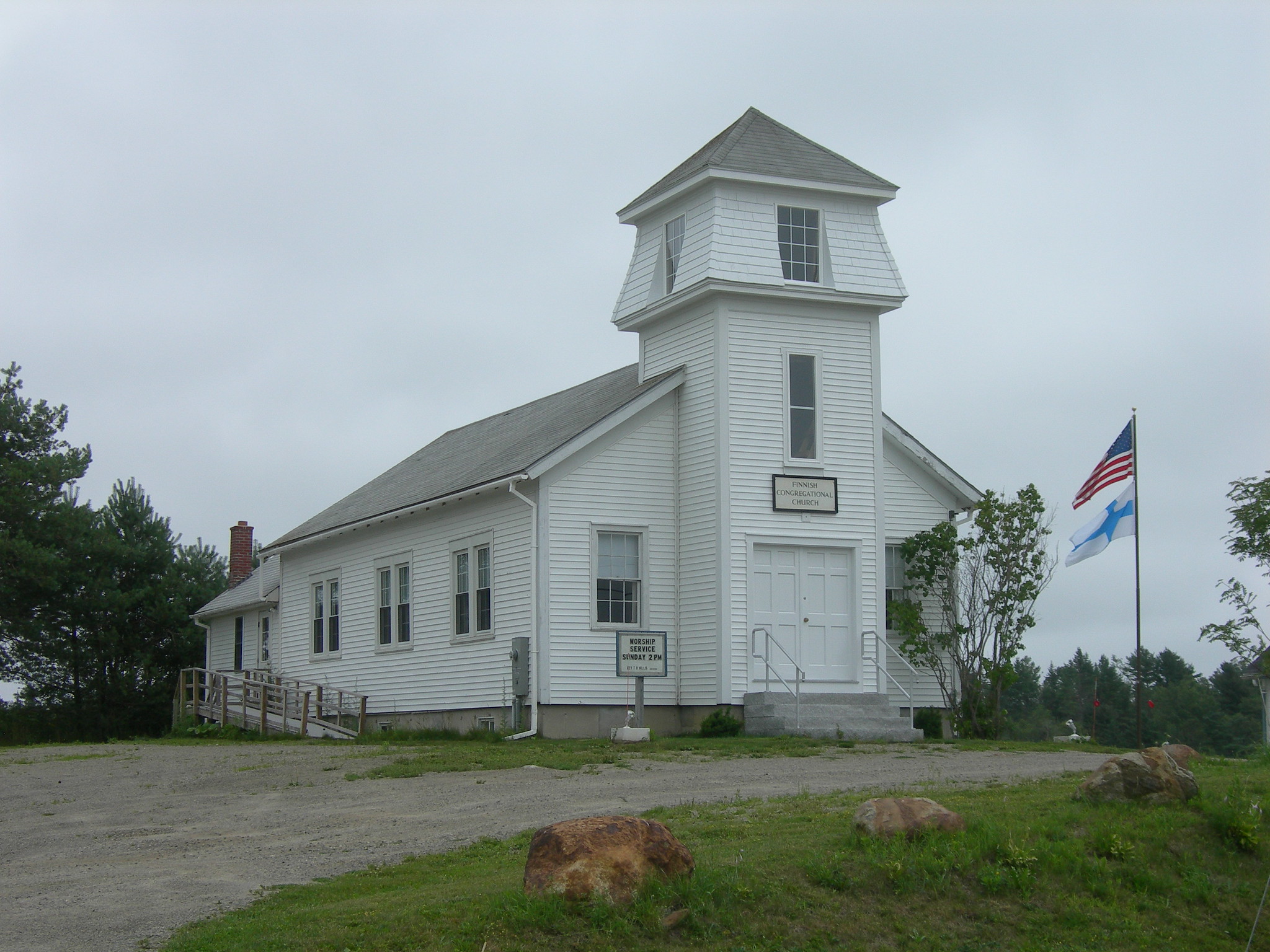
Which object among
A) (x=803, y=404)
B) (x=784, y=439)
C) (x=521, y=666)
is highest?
(x=803, y=404)

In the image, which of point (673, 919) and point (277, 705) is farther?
point (277, 705)

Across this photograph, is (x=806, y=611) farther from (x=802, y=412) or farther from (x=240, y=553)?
(x=240, y=553)

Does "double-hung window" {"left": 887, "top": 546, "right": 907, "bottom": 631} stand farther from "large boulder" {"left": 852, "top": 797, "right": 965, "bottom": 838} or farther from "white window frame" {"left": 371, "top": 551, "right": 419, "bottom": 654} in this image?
"large boulder" {"left": 852, "top": 797, "right": 965, "bottom": 838}

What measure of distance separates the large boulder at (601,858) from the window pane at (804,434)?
1483 centimetres

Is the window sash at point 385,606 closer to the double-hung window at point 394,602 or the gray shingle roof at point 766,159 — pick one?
the double-hung window at point 394,602

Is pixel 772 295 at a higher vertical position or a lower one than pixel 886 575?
higher

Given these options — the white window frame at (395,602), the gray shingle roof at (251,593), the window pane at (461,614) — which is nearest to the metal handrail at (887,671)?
the window pane at (461,614)

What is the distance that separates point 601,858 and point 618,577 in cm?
1451

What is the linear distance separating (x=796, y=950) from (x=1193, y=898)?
126 inches

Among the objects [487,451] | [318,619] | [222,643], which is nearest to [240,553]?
[222,643]

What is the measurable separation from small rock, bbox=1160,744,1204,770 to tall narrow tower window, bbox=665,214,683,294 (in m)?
12.8

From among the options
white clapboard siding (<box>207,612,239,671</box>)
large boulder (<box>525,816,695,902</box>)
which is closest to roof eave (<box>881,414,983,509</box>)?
large boulder (<box>525,816,695,902</box>)

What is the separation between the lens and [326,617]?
3100 cm

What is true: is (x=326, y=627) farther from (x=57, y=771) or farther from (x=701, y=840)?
(x=701, y=840)
